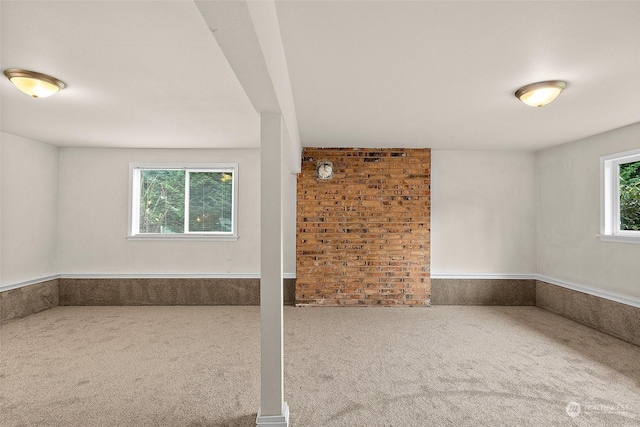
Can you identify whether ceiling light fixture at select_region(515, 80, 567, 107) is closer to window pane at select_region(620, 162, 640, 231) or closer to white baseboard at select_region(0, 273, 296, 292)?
window pane at select_region(620, 162, 640, 231)

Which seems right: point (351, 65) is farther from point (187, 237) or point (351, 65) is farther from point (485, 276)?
point (485, 276)

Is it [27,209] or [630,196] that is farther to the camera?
[27,209]

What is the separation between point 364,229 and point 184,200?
279cm

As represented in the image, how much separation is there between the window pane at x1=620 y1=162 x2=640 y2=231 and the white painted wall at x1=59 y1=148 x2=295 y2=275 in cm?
416

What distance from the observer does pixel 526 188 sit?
16.6ft

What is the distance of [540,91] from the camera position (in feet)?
8.41

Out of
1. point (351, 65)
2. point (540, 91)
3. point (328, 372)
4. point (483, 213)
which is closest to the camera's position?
point (351, 65)

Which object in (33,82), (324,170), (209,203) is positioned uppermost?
(33,82)

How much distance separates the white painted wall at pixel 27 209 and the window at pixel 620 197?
285 inches

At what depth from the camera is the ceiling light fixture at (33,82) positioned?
2354 millimetres

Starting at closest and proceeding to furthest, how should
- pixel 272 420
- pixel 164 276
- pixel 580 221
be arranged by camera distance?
pixel 272 420 < pixel 580 221 < pixel 164 276

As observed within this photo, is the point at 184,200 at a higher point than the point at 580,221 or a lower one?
higher

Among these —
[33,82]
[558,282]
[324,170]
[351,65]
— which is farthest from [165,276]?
[558,282]

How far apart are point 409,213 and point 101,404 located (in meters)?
4.13
